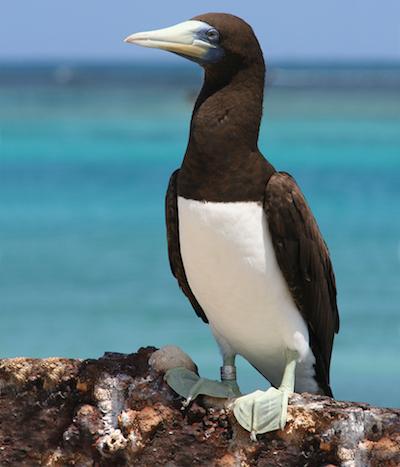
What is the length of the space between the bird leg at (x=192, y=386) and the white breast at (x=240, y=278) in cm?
20

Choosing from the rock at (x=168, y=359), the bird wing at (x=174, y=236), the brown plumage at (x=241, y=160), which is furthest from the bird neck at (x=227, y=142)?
the rock at (x=168, y=359)

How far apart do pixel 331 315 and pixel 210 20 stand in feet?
3.46

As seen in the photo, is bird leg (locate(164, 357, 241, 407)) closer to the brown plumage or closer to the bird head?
the brown plumage

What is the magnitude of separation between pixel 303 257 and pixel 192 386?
1.73ft

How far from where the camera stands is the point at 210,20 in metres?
3.82

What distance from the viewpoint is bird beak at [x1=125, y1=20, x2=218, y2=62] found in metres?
3.76

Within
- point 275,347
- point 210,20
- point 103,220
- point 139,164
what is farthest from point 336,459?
point 139,164

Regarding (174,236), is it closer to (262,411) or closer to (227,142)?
(227,142)

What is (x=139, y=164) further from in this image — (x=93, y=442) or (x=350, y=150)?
(x=93, y=442)

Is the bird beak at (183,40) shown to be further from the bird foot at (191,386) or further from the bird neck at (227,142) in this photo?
the bird foot at (191,386)

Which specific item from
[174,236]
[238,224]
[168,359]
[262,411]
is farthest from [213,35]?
[262,411]

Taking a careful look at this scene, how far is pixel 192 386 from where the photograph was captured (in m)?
3.85

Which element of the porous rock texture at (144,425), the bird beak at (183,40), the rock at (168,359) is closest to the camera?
the porous rock texture at (144,425)

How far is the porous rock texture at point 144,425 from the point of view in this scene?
359cm
